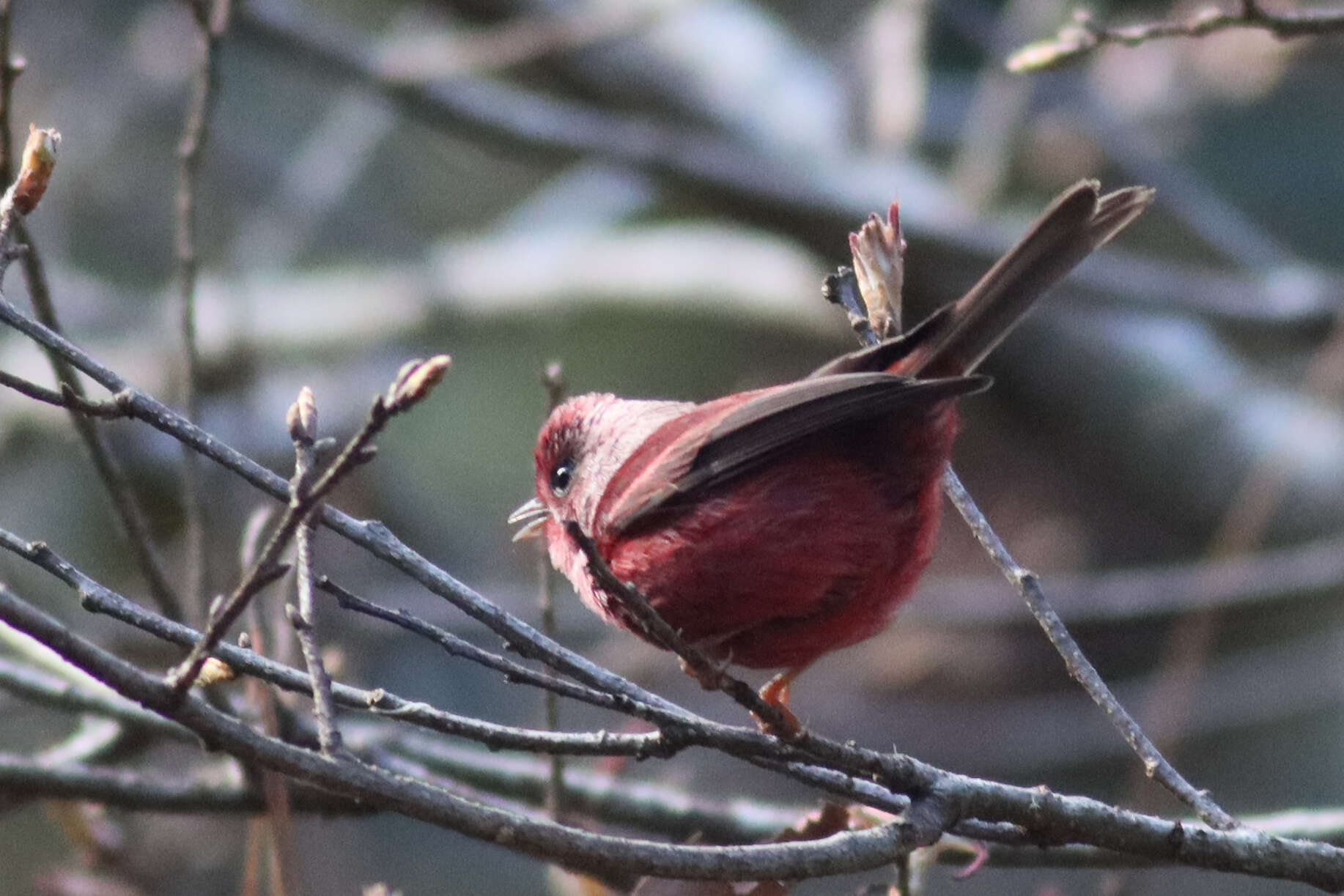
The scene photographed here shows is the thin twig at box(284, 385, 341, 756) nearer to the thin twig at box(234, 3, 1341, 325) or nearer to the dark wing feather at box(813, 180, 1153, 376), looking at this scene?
the dark wing feather at box(813, 180, 1153, 376)

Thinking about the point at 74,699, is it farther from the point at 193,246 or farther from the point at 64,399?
the point at 64,399

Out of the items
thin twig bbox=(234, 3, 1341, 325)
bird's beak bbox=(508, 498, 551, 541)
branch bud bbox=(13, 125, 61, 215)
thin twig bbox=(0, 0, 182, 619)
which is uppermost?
thin twig bbox=(234, 3, 1341, 325)

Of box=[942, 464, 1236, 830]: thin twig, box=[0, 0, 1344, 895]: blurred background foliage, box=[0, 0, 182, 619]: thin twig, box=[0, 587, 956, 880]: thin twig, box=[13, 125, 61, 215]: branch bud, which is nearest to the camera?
box=[0, 587, 956, 880]: thin twig

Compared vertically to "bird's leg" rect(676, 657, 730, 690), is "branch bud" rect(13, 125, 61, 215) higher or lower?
higher

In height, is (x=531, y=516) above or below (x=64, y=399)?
above

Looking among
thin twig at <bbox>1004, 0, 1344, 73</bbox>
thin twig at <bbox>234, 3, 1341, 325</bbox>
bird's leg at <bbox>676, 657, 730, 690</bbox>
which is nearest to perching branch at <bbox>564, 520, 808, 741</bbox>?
bird's leg at <bbox>676, 657, 730, 690</bbox>

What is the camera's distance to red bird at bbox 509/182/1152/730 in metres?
3.00

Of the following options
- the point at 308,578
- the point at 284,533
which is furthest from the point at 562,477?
the point at 284,533

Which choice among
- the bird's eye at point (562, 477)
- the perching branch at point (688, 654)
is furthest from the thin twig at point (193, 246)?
the perching branch at point (688, 654)

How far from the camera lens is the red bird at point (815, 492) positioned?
9.84ft

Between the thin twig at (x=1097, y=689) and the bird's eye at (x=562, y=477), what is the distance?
1324mm

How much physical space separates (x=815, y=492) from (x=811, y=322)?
17.8ft

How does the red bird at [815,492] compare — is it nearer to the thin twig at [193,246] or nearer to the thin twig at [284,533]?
the thin twig at [193,246]

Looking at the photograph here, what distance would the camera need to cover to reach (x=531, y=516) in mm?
3941
